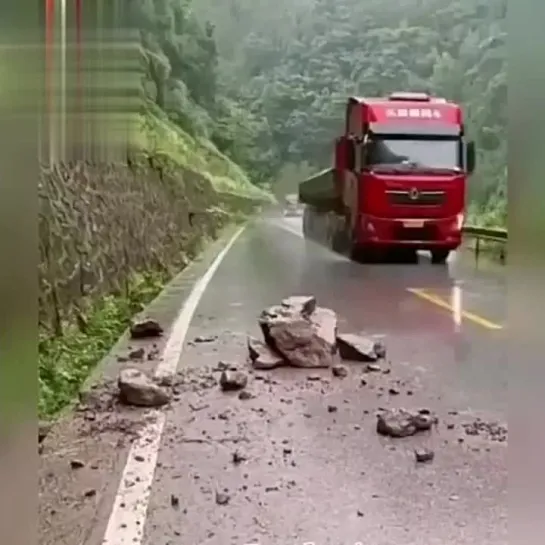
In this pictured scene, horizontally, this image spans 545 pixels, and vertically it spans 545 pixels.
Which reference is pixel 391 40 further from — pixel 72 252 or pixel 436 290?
pixel 72 252

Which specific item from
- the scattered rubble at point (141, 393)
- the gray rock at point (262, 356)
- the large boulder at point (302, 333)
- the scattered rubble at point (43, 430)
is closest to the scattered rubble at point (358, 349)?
the large boulder at point (302, 333)

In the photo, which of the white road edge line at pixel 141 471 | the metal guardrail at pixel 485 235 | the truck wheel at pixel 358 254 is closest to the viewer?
the white road edge line at pixel 141 471

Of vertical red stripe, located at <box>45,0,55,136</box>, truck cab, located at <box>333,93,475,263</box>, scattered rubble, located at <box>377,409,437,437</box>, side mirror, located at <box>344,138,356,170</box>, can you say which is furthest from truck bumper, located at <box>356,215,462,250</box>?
vertical red stripe, located at <box>45,0,55,136</box>

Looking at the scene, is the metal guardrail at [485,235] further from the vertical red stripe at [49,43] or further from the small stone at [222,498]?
the vertical red stripe at [49,43]

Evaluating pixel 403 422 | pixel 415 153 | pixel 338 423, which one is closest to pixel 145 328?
pixel 338 423

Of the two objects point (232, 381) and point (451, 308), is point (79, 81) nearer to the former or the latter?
point (232, 381)

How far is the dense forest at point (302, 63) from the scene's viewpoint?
152 cm

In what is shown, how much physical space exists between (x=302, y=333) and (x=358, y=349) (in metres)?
0.11

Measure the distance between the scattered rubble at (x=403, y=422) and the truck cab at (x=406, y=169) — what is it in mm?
310

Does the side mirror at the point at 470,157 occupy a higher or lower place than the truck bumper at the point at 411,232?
higher

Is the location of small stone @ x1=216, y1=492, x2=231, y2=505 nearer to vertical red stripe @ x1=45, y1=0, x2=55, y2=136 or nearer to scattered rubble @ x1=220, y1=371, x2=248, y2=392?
scattered rubble @ x1=220, y1=371, x2=248, y2=392

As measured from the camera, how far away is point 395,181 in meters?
1.57
